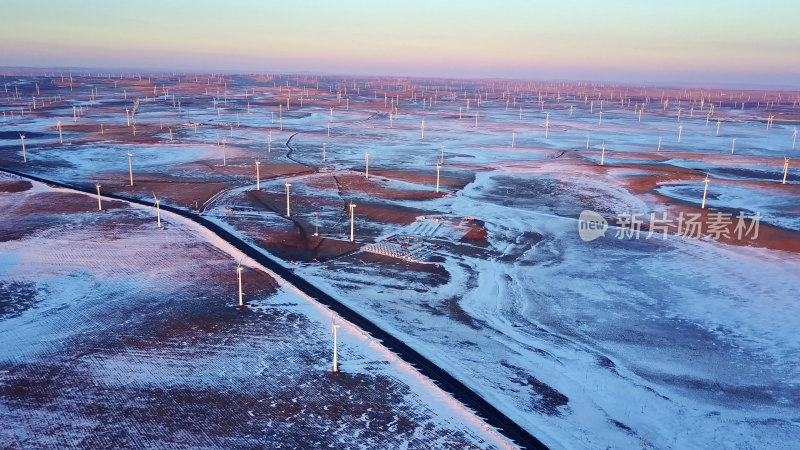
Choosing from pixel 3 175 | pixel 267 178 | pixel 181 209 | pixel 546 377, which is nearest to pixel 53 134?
pixel 3 175

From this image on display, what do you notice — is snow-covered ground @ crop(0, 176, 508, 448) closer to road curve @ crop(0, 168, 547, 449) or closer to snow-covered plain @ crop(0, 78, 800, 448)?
road curve @ crop(0, 168, 547, 449)
